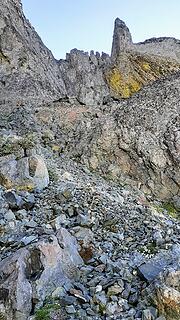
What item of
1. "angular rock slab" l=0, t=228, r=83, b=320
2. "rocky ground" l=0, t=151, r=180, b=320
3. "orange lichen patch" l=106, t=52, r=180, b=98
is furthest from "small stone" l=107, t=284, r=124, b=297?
"orange lichen patch" l=106, t=52, r=180, b=98

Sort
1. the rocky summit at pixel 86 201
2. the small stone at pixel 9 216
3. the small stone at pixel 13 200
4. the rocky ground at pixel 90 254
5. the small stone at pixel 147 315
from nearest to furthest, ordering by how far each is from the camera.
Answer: the small stone at pixel 147 315
the rocky ground at pixel 90 254
the rocky summit at pixel 86 201
the small stone at pixel 9 216
the small stone at pixel 13 200

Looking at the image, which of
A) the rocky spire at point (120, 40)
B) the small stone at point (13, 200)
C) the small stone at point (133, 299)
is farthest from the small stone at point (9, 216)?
the rocky spire at point (120, 40)

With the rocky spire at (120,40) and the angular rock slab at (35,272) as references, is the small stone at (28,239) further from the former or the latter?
the rocky spire at (120,40)

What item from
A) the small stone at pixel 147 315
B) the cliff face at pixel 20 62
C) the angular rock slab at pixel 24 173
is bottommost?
the small stone at pixel 147 315

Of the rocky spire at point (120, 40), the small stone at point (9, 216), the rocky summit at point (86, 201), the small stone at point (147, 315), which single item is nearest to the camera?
the small stone at point (147, 315)

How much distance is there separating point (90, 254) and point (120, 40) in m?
40.6

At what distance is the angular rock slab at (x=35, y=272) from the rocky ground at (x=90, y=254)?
21 mm

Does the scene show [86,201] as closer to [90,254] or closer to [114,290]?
[90,254]

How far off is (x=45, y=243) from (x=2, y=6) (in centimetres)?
2669

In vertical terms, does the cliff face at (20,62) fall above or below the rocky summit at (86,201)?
above

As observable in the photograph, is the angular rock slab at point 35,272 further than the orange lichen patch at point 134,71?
No

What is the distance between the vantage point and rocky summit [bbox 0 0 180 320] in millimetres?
8047

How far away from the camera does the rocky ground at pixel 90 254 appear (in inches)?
309

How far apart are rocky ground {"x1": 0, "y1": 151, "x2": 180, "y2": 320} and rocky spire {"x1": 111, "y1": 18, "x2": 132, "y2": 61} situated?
117ft
